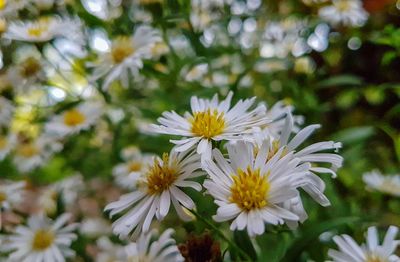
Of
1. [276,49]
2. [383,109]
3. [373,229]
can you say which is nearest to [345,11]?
[276,49]

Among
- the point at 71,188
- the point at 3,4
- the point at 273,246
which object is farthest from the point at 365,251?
the point at 3,4

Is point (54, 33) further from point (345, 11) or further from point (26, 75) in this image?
point (345, 11)

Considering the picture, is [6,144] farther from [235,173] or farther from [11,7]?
[235,173]

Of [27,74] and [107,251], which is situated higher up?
[27,74]

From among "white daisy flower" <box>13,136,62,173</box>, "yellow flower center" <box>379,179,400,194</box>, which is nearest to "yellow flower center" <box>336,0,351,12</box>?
"yellow flower center" <box>379,179,400,194</box>

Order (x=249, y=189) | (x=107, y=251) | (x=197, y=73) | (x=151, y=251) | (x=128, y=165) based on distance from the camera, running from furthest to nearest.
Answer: (x=197, y=73)
(x=128, y=165)
(x=107, y=251)
(x=151, y=251)
(x=249, y=189)

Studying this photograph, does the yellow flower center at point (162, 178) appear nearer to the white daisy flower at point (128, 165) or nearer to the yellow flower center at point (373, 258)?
the yellow flower center at point (373, 258)
